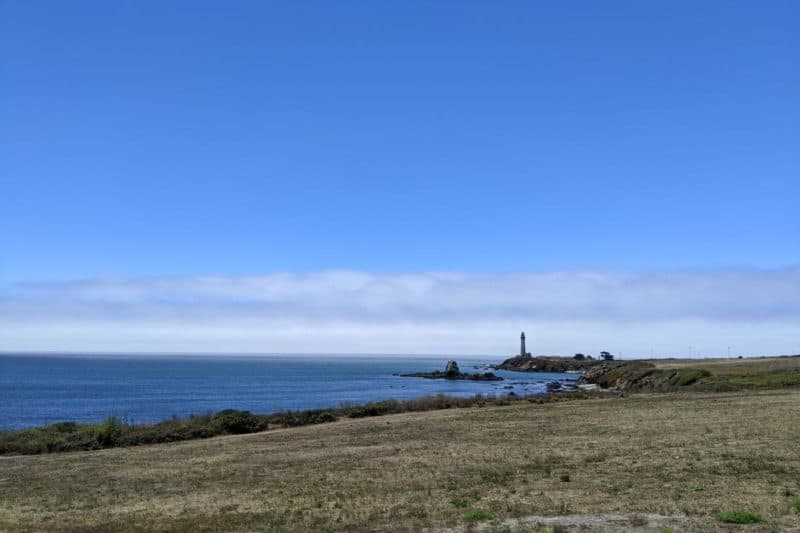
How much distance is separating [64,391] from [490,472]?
4426 inches

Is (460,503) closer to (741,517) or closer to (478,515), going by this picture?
(478,515)

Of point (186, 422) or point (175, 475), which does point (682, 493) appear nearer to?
point (175, 475)

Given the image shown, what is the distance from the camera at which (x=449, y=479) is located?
18812 mm

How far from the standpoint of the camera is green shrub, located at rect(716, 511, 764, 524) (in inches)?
484

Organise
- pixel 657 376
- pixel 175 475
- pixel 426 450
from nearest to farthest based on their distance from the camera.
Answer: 1. pixel 175 475
2. pixel 426 450
3. pixel 657 376

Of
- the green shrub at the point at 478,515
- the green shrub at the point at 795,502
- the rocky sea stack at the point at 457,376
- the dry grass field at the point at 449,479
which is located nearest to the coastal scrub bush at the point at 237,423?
the dry grass field at the point at 449,479

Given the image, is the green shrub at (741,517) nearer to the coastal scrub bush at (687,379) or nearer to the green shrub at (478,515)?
the green shrub at (478,515)

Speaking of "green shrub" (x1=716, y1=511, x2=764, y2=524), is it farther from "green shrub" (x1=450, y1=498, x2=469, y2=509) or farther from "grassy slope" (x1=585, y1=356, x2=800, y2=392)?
"grassy slope" (x1=585, y1=356, x2=800, y2=392)

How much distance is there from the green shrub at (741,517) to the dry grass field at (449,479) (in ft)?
0.68

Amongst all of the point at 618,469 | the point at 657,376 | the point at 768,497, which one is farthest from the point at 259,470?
Result: the point at 657,376

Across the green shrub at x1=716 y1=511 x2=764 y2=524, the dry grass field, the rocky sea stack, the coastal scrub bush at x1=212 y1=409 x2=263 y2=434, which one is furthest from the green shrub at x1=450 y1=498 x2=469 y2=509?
the rocky sea stack

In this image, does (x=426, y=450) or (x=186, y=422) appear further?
(x=186, y=422)

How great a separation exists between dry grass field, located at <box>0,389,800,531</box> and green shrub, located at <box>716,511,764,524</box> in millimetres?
206

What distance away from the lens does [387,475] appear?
20.3 m
